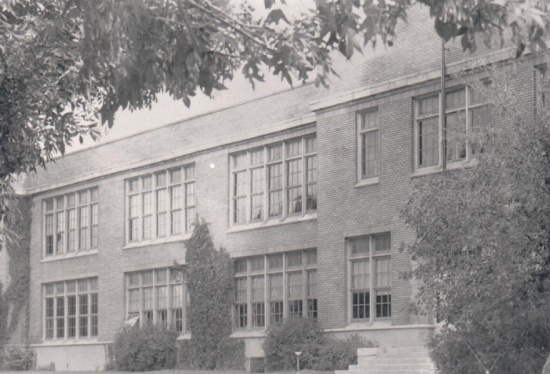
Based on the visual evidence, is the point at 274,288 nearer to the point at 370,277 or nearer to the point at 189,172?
the point at 370,277

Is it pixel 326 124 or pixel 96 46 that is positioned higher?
pixel 326 124

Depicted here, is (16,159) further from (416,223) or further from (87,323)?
(87,323)

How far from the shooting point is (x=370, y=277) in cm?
3027

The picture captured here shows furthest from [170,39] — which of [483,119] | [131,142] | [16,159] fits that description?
[131,142]

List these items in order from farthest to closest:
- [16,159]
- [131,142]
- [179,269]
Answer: [131,142] < [179,269] < [16,159]

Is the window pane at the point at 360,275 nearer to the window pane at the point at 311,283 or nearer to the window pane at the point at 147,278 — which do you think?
the window pane at the point at 311,283

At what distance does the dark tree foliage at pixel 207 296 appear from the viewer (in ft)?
118

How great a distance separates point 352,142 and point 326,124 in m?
1.25

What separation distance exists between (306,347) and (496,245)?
13314mm

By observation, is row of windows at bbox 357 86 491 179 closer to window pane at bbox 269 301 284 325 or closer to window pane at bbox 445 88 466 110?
window pane at bbox 445 88 466 110

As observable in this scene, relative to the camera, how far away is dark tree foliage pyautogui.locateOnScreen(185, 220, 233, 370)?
3600cm

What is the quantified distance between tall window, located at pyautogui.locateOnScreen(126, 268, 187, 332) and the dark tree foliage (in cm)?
151

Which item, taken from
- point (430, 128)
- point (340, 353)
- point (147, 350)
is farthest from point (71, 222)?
point (430, 128)

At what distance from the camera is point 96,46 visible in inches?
367
